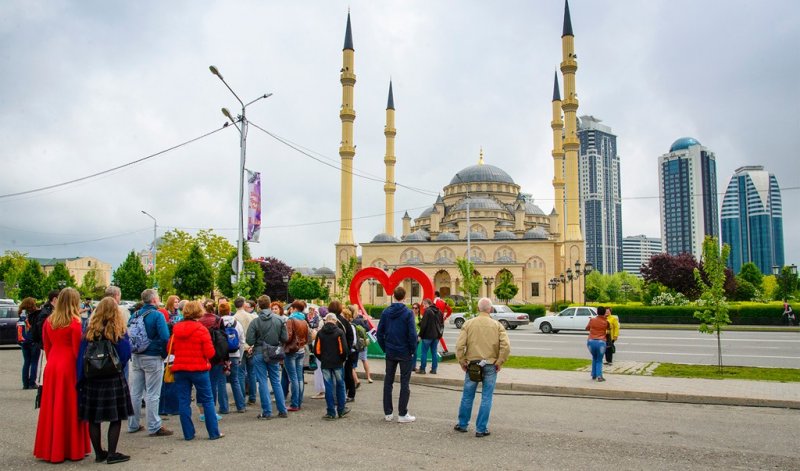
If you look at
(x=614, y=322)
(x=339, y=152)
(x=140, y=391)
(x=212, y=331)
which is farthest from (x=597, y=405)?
(x=339, y=152)

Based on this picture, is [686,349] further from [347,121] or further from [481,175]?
[481,175]

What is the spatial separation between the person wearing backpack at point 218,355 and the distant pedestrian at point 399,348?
89.7 inches

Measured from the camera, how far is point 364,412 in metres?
9.19

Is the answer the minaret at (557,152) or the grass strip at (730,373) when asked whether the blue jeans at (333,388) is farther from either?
the minaret at (557,152)

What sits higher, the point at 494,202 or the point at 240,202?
the point at 494,202

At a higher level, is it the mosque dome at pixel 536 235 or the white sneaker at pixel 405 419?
the mosque dome at pixel 536 235

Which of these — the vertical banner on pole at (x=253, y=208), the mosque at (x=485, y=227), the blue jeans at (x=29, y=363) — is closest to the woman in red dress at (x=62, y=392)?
the blue jeans at (x=29, y=363)

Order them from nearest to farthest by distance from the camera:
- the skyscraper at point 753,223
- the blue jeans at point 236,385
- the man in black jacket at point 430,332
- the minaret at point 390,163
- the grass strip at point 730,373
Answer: the blue jeans at point 236,385
the grass strip at point 730,373
the man in black jacket at point 430,332
the minaret at point 390,163
the skyscraper at point 753,223

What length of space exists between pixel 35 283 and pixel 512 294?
43044mm

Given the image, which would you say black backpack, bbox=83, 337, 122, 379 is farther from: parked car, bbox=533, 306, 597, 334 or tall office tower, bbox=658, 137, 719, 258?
tall office tower, bbox=658, 137, 719, 258

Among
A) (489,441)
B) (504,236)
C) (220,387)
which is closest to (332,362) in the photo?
(220,387)

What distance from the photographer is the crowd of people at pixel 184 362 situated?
6379mm

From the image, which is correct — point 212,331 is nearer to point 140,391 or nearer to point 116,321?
point 140,391

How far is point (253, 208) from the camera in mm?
21984
